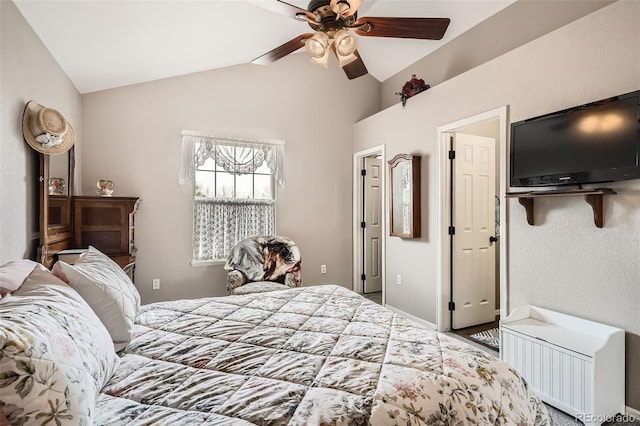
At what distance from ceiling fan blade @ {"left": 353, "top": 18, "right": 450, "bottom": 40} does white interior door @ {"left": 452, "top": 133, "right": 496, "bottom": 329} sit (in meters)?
1.52

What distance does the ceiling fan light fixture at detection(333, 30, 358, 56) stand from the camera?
2.15m

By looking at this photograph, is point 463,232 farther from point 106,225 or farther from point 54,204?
point 54,204

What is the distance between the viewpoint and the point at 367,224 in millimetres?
4969

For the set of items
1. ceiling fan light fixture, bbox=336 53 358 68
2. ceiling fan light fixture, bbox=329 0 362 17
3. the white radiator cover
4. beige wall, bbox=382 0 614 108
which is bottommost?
the white radiator cover

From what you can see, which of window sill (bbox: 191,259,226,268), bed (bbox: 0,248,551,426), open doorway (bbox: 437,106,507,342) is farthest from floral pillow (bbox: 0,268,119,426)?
open doorway (bbox: 437,106,507,342)

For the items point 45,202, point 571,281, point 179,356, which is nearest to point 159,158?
point 45,202

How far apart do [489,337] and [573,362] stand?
1.45m

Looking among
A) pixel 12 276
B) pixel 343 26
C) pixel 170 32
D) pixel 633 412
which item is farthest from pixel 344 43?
pixel 633 412

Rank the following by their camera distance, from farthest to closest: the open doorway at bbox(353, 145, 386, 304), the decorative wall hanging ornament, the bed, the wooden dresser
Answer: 1. the open doorway at bbox(353, 145, 386, 304)
2. the decorative wall hanging ornament
3. the wooden dresser
4. the bed

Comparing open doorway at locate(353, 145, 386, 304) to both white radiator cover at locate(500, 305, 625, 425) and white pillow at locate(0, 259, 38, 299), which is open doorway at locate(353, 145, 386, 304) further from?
white pillow at locate(0, 259, 38, 299)

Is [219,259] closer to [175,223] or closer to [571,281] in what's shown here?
[175,223]

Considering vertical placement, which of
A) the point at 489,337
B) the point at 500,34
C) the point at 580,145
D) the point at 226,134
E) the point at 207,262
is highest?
the point at 500,34

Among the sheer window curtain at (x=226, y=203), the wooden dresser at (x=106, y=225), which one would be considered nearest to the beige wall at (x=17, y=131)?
the wooden dresser at (x=106, y=225)

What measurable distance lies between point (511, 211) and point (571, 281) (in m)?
0.68
